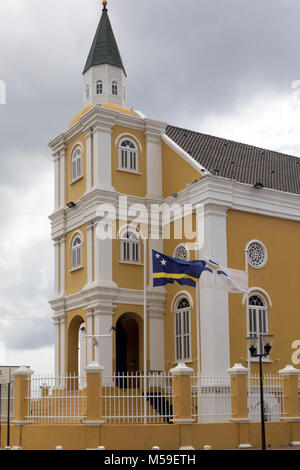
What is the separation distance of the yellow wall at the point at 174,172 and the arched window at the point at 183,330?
4949 millimetres

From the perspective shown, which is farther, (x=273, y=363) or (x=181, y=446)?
(x=273, y=363)

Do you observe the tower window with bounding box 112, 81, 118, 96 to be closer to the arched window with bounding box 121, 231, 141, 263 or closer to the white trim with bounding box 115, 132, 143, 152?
the white trim with bounding box 115, 132, 143, 152

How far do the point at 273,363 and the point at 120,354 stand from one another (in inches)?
280

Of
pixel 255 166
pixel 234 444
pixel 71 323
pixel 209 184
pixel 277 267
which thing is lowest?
pixel 234 444

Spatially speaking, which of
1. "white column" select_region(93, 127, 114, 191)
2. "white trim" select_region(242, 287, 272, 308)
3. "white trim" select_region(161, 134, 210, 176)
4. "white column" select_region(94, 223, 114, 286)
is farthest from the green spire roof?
"white trim" select_region(242, 287, 272, 308)

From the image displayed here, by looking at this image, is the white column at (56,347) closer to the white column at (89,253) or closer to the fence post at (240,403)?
the white column at (89,253)

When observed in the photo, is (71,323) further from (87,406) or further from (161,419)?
(87,406)

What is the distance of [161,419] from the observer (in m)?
26.3

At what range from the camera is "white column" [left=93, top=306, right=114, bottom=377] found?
30.1m

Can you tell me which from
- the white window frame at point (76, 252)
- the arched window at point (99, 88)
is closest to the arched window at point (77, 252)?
the white window frame at point (76, 252)

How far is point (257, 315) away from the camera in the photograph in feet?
101

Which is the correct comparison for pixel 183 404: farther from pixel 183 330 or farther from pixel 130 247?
pixel 130 247

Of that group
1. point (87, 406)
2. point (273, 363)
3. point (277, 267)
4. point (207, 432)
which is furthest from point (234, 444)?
point (277, 267)

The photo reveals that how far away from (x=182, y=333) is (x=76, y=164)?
365 inches
